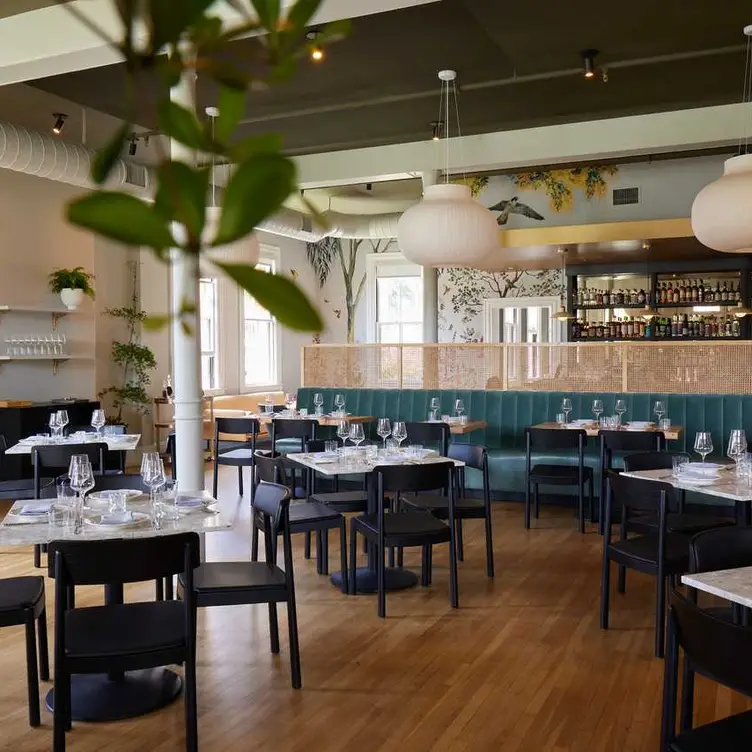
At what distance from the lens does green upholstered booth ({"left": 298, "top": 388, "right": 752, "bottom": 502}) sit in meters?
7.84

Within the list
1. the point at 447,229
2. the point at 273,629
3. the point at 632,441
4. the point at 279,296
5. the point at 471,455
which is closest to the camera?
the point at 279,296

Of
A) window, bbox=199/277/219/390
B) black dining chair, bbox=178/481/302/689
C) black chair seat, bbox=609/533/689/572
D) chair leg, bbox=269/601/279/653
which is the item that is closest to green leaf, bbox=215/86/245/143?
black dining chair, bbox=178/481/302/689

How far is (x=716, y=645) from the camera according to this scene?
2143mm

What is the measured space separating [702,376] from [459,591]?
4.03 metres

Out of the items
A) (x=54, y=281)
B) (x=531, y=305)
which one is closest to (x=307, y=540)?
(x=54, y=281)

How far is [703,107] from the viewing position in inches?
322

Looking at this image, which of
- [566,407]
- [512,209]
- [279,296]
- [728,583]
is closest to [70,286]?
[566,407]

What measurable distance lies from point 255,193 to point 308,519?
4.75 meters

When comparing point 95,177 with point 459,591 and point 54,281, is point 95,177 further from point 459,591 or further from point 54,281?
point 54,281

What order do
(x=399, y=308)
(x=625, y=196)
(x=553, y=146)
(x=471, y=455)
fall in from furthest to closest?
(x=399, y=308) < (x=625, y=196) < (x=553, y=146) < (x=471, y=455)

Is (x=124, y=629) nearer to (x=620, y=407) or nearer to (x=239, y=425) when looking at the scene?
(x=239, y=425)

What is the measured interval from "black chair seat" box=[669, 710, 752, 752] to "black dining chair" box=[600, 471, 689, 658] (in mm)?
1747

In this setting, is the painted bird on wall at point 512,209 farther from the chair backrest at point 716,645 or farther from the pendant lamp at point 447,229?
the chair backrest at point 716,645

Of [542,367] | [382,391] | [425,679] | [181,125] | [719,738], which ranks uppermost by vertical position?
[181,125]
